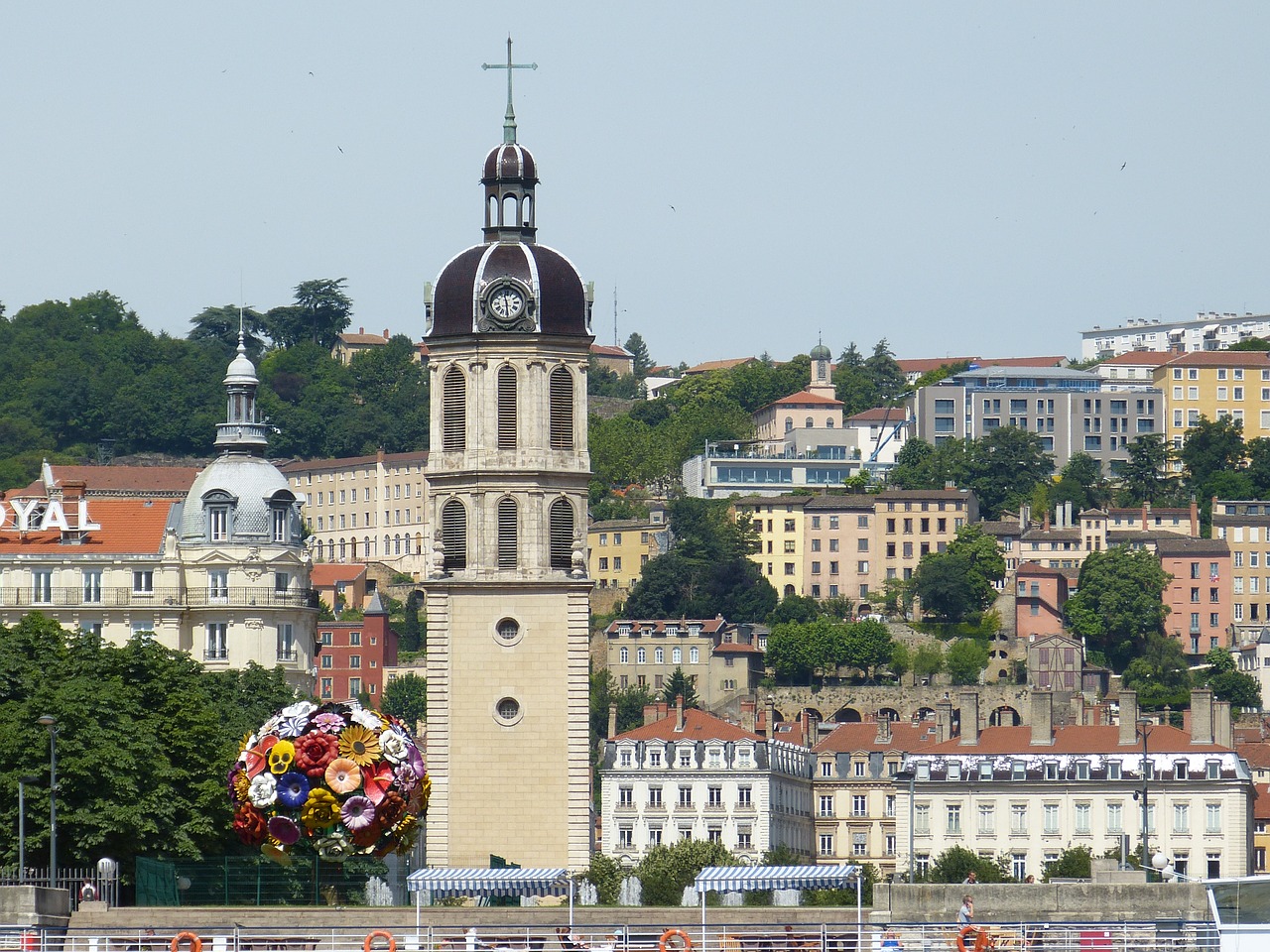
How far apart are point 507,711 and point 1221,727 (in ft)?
267

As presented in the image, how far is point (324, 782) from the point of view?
179 ft

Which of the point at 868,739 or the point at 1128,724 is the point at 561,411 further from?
the point at 868,739

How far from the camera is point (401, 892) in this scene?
7638cm

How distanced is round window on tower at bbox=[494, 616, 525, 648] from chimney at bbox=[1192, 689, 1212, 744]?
7842 centimetres

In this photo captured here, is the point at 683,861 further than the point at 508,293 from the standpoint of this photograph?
Yes

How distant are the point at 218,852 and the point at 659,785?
85.5 m

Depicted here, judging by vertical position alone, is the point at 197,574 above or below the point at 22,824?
above

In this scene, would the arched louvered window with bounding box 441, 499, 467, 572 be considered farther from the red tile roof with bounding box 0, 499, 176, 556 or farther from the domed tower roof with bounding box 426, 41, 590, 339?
the red tile roof with bounding box 0, 499, 176, 556

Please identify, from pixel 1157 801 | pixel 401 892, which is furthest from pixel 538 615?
pixel 1157 801

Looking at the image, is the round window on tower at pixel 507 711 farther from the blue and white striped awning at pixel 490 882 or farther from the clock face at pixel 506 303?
the clock face at pixel 506 303

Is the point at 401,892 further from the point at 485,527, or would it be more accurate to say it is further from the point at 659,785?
the point at 659,785

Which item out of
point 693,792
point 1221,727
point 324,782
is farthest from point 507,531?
point 693,792

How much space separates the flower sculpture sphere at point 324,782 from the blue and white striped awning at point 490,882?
10.6 metres

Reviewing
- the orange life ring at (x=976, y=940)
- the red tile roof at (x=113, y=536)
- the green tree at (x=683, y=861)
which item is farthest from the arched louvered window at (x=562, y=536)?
the red tile roof at (x=113, y=536)
